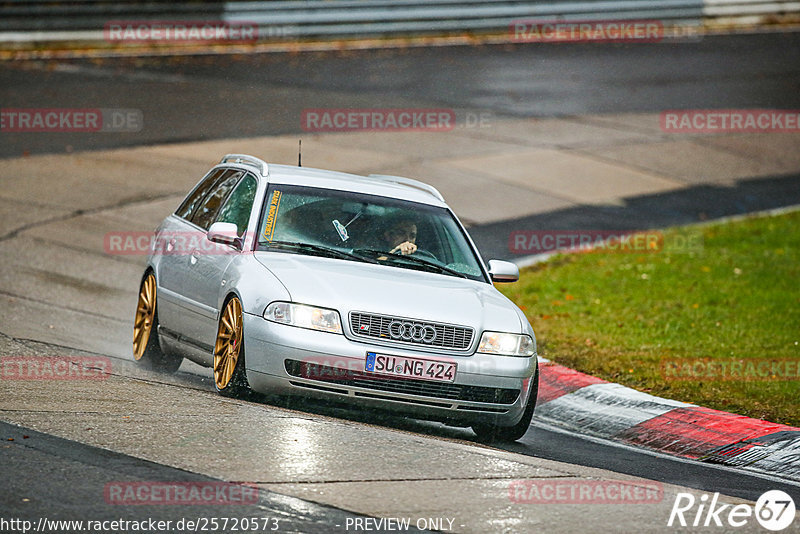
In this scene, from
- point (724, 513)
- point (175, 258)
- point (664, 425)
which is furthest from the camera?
point (175, 258)

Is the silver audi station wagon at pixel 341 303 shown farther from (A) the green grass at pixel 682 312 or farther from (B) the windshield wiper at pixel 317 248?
(A) the green grass at pixel 682 312

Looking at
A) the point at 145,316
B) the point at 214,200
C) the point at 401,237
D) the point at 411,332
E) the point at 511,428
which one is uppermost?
the point at 214,200

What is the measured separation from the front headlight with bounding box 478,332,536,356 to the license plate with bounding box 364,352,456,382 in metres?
0.28

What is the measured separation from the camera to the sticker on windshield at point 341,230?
8.64m

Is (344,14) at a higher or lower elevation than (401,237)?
higher

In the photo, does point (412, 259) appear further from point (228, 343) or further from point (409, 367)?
point (228, 343)

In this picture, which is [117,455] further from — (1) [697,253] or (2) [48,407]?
(1) [697,253]

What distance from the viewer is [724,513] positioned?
5988 millimetres

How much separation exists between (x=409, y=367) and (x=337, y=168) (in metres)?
11.2

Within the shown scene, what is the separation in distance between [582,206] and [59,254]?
7.83 meters

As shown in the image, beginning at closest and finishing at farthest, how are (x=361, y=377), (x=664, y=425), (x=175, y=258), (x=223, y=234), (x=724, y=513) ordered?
(x=724, y=513)
(x=361, y=377)
(x=223, y=234)
(x=664, y=425)
(x=175, y=258)

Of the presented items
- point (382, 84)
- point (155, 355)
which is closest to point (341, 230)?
point (155, 355)

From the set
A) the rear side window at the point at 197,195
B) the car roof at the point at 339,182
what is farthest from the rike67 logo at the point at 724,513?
the rear side window at the point at 197,195

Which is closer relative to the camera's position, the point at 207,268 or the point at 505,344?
the point at 505,344
